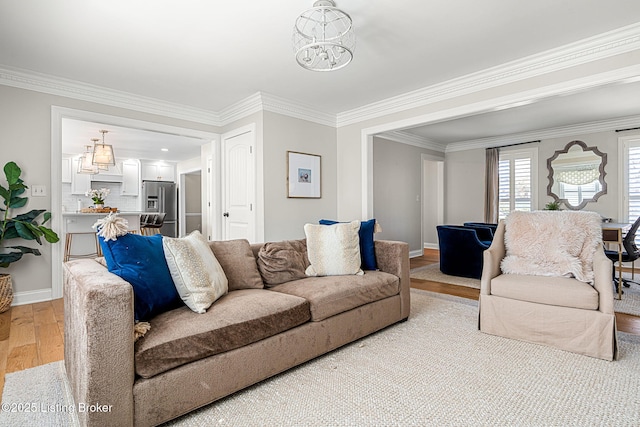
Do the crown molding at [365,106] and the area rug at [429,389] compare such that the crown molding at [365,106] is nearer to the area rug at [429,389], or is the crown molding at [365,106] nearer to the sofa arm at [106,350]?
the area rug at [429,389]

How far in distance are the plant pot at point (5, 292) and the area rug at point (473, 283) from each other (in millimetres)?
4607

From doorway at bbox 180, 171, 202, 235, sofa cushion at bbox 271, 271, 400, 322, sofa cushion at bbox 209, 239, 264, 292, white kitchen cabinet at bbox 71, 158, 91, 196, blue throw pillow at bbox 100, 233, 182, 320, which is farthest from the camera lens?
doorway at bbox 180, 171, 202, 235

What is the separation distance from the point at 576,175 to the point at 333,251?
5.45 meters

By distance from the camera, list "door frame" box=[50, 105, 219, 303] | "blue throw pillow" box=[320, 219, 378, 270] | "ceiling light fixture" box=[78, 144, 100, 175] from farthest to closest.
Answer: "ceiling light fixture" box=[78, 144, 100, 175] < "door frame" box=[50, 105, 219, 303] < "blue throw pillow" box=[320, 219, 378, 270]

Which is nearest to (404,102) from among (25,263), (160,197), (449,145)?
(449,145)

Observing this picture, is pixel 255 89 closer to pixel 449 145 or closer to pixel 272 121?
pixel 272 121

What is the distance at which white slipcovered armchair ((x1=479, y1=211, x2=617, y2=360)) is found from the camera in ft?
7.25

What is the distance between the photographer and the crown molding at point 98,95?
348cm

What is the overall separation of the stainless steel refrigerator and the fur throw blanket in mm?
8307

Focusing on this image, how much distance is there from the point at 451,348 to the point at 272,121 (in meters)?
3.36

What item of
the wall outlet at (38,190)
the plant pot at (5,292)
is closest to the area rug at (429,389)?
the plant pot at (5,292)

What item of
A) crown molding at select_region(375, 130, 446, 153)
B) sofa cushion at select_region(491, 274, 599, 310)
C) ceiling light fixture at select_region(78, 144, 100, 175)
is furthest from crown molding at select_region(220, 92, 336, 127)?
ceiling light fixture at select_region(78, 144, 100, 175)

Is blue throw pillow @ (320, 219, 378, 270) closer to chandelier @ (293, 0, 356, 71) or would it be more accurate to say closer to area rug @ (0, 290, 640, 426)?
area rug @ (0, 290, 640, 426)

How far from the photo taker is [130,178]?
8.65 metres
